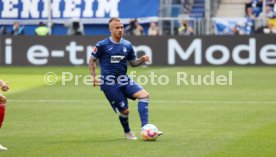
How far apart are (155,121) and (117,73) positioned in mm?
3167

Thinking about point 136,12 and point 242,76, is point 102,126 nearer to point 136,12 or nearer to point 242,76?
point 242,76

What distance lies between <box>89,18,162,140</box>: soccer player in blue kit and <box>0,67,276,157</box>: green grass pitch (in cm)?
59

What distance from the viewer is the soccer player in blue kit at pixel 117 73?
15453mm

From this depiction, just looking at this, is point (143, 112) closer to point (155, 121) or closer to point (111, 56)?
point (111, 56)

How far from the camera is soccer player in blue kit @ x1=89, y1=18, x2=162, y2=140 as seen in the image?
15.5m

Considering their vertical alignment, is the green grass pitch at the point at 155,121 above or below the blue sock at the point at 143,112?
below

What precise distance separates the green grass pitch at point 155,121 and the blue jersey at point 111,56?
1151 mm

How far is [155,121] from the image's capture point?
18.5 meters

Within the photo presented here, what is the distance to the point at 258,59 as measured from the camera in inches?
1522

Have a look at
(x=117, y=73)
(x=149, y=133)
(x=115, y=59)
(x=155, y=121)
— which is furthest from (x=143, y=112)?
(x=155, y=121)

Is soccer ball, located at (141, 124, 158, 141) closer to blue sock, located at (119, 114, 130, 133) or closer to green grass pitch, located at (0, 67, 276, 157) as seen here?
green grass pitch, located at (0, 67, 276, 157)

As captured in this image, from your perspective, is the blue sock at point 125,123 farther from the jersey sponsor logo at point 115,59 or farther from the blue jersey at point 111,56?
the jersey sponsor logo at point 115,59

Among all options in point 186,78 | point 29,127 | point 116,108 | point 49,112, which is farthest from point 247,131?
point 186,78

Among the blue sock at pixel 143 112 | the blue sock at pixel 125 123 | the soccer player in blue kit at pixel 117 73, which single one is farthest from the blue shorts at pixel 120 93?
the blue sock at pixel 143 112
